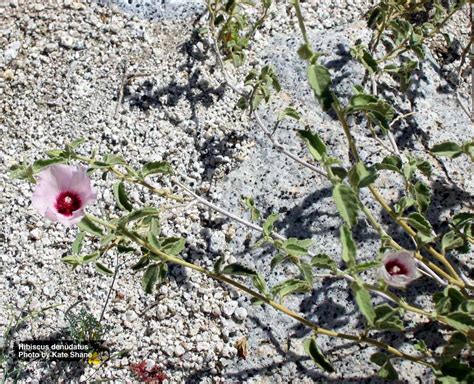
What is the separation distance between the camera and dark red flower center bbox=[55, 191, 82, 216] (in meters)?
2.24

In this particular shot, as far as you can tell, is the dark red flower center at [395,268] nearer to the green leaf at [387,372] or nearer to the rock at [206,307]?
the green leaf at [387,372]

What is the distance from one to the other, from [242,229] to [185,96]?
0.76 meters

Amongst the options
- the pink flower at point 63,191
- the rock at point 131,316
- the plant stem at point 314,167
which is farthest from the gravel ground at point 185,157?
the pink flower at point 63,191

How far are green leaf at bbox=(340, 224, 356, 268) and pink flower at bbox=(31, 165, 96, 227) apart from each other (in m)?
0.80

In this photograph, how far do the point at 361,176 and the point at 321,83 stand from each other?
332mm

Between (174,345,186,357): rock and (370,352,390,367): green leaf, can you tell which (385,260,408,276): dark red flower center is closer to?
(370,352,390,367): green leaf

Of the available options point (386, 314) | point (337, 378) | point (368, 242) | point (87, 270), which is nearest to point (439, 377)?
point (386, 314)

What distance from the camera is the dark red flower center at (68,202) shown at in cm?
224

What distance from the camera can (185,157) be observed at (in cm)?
326

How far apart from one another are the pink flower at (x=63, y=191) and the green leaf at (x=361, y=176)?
827 millimetres

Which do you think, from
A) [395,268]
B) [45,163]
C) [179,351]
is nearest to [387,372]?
[395,268]

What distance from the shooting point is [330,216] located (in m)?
3.02

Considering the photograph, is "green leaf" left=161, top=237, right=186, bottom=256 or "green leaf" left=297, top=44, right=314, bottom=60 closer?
"green leaf" left=297, top=44, right=314, bottom=60

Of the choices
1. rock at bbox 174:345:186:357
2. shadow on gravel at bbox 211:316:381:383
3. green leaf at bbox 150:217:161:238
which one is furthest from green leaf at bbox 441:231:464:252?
rock at bbox 174:345:186:357
